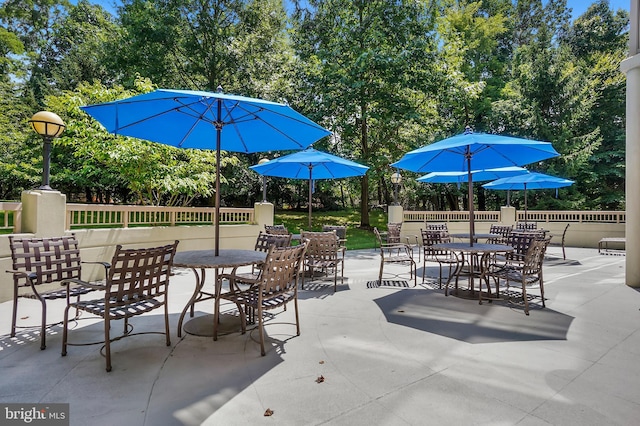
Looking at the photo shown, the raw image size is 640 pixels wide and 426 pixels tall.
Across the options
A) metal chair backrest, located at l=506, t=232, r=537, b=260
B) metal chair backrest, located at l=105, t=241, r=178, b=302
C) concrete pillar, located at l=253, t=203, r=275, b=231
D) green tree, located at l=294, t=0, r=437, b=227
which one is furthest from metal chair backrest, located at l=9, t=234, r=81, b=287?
green tree, located at l=294, t=0, r=437, b=227

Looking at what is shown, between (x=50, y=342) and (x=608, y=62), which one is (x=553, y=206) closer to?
(x=608, y=62)

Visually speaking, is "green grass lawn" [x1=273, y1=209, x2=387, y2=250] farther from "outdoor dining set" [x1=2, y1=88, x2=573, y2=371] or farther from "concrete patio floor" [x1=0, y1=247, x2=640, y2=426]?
"concrete patio floor" [x1=0, y1=247, x2=640, y2=426]

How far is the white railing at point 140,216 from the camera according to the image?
18.7 ft

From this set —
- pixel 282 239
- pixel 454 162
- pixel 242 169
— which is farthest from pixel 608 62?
pixel 282 239

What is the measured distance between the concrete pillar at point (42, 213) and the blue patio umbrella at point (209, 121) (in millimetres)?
1873

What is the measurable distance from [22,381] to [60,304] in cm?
235

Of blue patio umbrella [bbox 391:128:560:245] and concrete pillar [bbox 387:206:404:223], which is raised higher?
blue patio umbrella [bbox 391:128:560:245]

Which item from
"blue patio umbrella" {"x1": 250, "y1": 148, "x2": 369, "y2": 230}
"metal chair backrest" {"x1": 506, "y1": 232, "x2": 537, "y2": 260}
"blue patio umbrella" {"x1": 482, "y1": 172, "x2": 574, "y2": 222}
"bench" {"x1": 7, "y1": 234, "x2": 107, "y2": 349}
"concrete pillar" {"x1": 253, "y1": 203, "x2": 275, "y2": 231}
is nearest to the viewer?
"bench" {"x1": 7, "y1": 234, "x2": 107, "y2": 349}

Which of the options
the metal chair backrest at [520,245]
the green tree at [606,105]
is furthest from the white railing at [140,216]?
the green tree at [606,105]

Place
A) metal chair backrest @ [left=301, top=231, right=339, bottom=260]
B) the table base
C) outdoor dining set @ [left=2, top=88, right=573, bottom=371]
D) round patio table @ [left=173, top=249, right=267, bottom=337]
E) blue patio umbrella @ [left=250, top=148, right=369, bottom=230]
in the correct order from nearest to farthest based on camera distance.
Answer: outdoor dining set @ [left=2, top=88, right=573, bottom=371] < round patio table @ [left=173, top=249, right=267, bottom=337] < the table base < metal chair backrest @ [left=301, top=231, right=339, bottom=260] < blue patio umbrella @ [left=250, top=148, right=369, bottom=230]

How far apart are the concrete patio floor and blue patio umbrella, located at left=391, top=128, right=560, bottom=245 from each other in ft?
6.34

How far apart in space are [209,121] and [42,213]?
10.1ft

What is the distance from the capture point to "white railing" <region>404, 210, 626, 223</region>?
1186 centimetres

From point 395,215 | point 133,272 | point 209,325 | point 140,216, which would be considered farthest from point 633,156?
point 140,216
